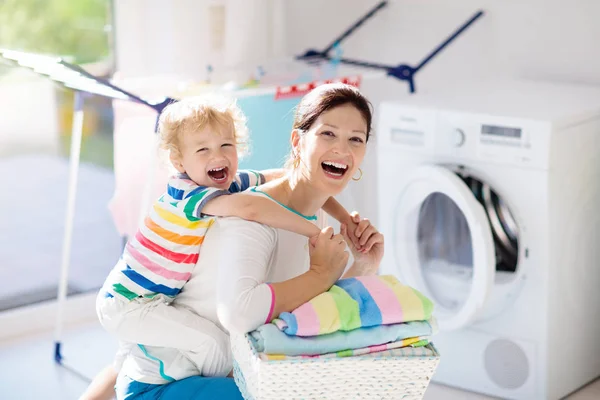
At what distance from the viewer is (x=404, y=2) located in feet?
11.5

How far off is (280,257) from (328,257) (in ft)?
0.46

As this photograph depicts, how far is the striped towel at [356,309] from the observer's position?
4.99 feet

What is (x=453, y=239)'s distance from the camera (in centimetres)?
277

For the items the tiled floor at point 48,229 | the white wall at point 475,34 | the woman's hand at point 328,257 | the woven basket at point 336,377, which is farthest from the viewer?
the tiled floor at point 48,229

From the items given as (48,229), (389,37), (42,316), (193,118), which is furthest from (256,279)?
(48,229)

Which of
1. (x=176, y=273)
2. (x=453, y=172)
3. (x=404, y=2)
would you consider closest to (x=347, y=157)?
(x=176, y=273)

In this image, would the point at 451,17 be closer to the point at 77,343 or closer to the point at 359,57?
the point at 359,57

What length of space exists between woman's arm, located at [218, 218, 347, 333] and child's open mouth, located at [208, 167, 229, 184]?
7.1 inches

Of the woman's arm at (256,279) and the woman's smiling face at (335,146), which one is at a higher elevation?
the woman's smiling face at (335,146)

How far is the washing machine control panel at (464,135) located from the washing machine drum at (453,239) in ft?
0.27

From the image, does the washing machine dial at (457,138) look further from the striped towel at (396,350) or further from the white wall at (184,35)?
the striped towel at (396,350)

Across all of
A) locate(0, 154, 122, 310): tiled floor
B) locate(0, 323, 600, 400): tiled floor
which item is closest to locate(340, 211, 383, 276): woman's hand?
locate(0, 323, 600, 400): tiled floor

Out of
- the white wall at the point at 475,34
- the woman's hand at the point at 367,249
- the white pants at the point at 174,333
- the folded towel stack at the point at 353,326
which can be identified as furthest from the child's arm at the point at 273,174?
the white wall at the point at 475,34

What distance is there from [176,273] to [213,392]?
24 centimetres
